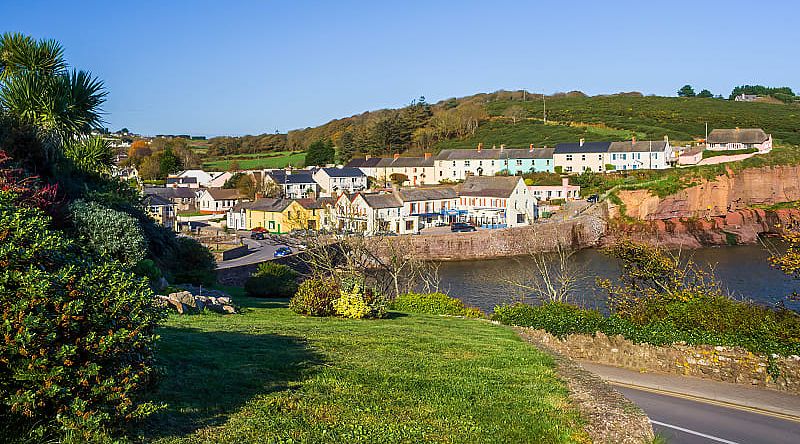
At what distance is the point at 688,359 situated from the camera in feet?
53.9

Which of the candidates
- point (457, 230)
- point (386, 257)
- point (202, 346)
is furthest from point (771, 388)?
point (457, 230)

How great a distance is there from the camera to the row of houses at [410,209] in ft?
220

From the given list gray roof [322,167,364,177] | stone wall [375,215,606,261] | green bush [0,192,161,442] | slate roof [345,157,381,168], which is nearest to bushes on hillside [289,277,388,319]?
green bush [0,192,161,442]

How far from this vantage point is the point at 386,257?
55281 millimetres

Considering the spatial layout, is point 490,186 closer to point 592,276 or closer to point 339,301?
point 592,276

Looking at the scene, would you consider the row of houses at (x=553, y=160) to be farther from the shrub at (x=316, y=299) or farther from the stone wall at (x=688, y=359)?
the stone wall at (x=688, y=359)

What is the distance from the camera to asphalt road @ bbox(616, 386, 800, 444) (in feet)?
36.9

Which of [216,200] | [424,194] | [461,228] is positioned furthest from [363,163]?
[461,228]

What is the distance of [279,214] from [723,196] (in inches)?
Answer: 1945

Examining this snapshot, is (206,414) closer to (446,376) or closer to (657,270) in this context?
(446,376)

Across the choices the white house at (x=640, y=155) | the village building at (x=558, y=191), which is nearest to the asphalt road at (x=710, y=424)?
the village building at (x=558, y=191)

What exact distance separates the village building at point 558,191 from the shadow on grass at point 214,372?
74.2 m

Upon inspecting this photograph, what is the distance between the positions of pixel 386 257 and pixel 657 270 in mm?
34332

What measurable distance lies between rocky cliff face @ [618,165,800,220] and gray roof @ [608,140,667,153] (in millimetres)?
17238
